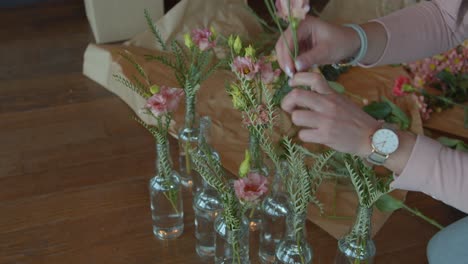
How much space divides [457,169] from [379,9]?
983 millimetres

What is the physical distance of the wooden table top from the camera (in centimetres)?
85

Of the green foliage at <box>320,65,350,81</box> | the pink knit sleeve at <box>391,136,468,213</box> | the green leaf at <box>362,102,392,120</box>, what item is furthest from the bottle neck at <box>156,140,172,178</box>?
the green foliage at <box>320,65,350,81</box>

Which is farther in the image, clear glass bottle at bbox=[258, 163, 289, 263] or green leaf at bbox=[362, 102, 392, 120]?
green leaf at bbox=[362, 102, 392, 120]

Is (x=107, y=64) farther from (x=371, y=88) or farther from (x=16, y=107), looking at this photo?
(x=371, y=88)

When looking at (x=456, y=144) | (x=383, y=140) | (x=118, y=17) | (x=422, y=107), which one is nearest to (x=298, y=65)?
(x=383, y=140)

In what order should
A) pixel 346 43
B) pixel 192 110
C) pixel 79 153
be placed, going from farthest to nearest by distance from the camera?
pixel 79 153 < pixel 192 110 < pixel 346 43

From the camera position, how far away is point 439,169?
2.07 ft

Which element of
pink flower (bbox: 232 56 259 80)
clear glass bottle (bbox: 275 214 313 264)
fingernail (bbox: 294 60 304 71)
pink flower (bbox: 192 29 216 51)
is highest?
fingernail (bbox: 294 60 304 71)

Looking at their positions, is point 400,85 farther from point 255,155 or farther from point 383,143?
point 383,143

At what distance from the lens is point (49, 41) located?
5.33 feet

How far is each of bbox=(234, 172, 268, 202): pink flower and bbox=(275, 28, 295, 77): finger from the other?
0.14m

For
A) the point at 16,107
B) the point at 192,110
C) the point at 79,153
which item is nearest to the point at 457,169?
the point at 192,110

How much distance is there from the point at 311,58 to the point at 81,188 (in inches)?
20.9

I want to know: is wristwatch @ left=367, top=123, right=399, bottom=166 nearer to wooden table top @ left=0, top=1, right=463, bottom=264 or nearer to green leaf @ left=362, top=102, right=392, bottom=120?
wooden table top @ left=0, top=1, right=463, bottom=264
